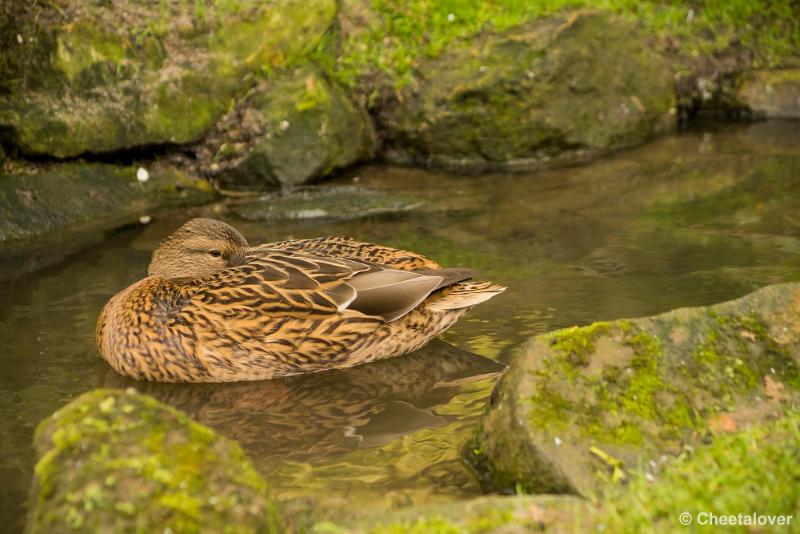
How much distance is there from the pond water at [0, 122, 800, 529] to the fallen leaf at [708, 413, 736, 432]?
1.15 meters

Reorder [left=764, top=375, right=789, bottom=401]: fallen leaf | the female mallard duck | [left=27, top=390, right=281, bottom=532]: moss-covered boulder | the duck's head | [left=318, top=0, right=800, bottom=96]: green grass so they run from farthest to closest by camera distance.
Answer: [left=318, top=0, right=800, bottom=96]: green grass, the duck's head, the female mallard duck, [left=764, top=375, right=789, bottom=401]: fallen leaf, [left=27, top=390, right=281, bottom=532]: moss-covered boulder

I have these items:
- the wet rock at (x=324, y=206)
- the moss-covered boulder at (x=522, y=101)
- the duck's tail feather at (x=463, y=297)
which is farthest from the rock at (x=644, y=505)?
the moss-covered boulder at (x=522, y=101)

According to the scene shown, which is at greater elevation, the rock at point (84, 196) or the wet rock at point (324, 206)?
the rock at point (84, 196)

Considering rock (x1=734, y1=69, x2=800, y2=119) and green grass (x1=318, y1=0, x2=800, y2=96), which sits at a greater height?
green grass (x1=318, y1=0, x2=800, y2=96)

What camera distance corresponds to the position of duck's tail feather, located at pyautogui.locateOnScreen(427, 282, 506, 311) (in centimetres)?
677

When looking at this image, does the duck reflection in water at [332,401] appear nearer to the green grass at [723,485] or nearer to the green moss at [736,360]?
the green moss at [736,360]

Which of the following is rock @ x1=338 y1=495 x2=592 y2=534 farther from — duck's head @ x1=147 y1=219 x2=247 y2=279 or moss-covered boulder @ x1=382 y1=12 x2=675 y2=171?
moss-covered boulder @ x1=382 y1=12 x2=675 y2=171

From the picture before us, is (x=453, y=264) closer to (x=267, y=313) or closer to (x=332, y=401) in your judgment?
(x=267, y=313)

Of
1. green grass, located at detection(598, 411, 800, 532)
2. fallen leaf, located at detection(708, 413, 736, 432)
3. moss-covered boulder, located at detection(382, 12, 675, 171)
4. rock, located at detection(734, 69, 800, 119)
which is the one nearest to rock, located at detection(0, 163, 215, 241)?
moss-covered boulder, located at detection(382, 12, 675, 171)

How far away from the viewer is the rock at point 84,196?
914 centimetres

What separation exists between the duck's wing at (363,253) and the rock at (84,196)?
2891 mm

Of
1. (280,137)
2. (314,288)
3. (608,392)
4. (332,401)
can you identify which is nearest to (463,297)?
(314,288)

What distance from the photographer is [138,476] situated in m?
3.95

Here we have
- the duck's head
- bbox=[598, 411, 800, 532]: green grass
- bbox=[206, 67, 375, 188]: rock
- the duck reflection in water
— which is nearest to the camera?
bbox=[598, 411, 800, 532]: green grass
